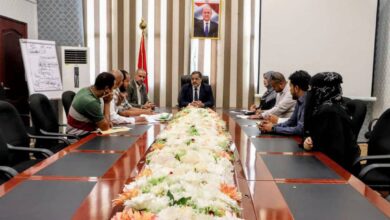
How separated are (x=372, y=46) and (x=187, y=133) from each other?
4643 mm

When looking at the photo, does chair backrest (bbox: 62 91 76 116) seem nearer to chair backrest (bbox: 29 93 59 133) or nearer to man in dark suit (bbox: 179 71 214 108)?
chair backrest (bbox: 29 93 59 133)

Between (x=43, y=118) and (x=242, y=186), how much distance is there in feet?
7.64

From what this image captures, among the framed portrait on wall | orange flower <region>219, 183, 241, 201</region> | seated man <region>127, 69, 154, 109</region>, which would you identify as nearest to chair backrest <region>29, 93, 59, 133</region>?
seated man <region>127, 69, 154, 109</region>

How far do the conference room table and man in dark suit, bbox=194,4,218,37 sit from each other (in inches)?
150

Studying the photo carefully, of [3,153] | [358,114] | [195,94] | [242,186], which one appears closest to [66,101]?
[3,153]

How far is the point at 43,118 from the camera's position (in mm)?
3199

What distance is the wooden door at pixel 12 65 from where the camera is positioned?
4941mm

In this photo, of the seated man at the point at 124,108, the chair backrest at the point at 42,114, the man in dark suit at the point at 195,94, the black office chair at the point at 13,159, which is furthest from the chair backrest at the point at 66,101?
the man in dark suit at the point at 195,94

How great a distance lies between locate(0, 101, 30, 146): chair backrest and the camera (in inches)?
105

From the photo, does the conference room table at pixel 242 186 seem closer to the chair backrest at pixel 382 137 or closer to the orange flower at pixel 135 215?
the orange flower at pixel 135 215

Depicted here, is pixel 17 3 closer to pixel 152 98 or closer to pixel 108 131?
pixel 152 98

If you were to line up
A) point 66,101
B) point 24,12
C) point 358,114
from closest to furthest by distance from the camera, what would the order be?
1. point 358,114
2. point 66,101
3. point 24,12

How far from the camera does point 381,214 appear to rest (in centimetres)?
120

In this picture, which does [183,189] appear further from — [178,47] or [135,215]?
[178,47]
